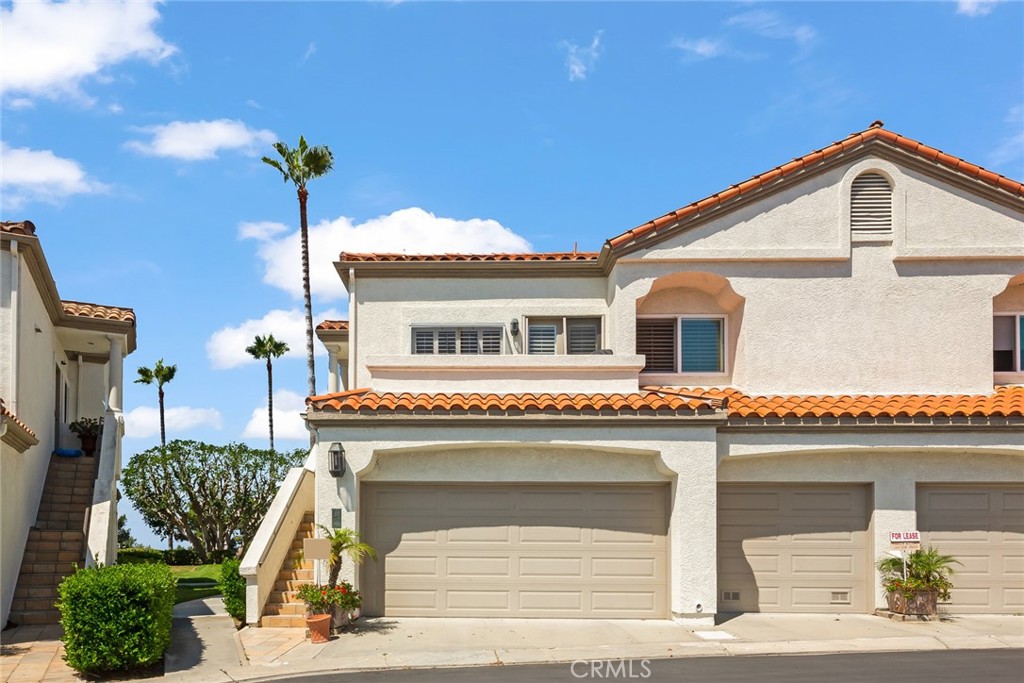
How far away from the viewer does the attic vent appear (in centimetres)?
1841

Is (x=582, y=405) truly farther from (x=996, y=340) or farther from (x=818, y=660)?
(x=996, y=340)

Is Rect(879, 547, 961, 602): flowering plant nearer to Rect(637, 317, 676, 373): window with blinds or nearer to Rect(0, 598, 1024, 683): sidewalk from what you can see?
Rect(0, 598, 1024, 683): sidewalk

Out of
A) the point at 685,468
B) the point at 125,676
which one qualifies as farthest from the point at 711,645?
the point at 125,676

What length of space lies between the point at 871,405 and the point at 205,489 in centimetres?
2604

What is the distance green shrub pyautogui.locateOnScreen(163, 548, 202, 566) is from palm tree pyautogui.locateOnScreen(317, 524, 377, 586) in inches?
967

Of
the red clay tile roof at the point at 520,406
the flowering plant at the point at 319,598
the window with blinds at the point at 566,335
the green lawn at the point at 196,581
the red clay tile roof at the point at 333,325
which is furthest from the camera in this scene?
the red clay tile roof at the point at 333,325

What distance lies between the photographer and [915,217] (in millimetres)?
18375

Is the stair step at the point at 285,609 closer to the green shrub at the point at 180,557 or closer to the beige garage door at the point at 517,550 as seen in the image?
the beige garage door at the point at 517,550

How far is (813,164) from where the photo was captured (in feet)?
60.0

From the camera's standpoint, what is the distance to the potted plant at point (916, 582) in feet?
51.4

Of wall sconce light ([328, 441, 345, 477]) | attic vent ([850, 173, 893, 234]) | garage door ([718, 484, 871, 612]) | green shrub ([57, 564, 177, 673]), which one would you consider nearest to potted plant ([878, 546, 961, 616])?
garage door ([718, 484, 871, 612])

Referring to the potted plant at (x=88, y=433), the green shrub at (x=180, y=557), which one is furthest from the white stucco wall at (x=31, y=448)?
the green shrub at (x=180, y=557)

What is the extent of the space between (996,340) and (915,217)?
10.9 ft

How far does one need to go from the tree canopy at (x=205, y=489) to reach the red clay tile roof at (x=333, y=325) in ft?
40.9
